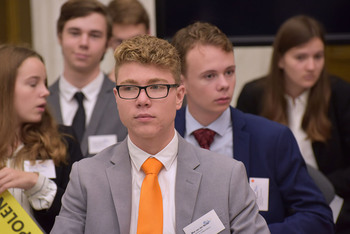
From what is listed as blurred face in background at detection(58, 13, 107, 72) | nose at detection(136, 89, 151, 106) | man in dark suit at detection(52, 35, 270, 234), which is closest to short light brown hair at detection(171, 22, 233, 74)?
man in dark suit at detection(52, 35, 270, 234)

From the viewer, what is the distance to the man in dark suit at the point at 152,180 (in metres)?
2.31

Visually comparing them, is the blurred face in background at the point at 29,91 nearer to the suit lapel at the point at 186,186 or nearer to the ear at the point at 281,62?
the suit lapel at the point at 186,186

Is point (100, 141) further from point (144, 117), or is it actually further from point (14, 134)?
point (144, 117)

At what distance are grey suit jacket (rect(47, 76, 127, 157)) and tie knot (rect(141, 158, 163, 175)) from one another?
4.85 feet

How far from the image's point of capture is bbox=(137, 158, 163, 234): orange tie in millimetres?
2299

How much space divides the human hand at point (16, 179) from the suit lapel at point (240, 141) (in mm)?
1081

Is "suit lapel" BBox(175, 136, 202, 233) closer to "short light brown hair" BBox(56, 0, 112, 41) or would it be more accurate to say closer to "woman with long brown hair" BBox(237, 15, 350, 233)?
"woman with long brown hair" BBox(237, 15, 350, 233)

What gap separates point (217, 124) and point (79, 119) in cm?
122

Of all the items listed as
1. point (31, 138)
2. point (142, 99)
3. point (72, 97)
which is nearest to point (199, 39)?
point (142, 99)

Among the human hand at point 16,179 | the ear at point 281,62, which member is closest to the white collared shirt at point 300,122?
the ear at point 281,62


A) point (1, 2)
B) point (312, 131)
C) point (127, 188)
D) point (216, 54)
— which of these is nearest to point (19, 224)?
point (127, 188)

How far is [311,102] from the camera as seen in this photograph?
4.15m

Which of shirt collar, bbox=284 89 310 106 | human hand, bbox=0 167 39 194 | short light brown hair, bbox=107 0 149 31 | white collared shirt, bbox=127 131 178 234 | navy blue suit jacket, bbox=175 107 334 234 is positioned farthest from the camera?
short light brown hair, bbox=107 0 149 31

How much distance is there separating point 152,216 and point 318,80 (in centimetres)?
233
